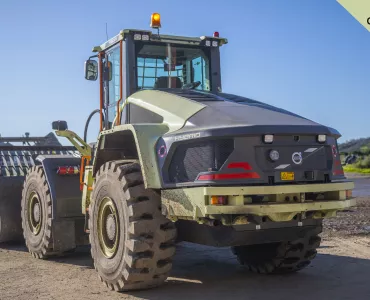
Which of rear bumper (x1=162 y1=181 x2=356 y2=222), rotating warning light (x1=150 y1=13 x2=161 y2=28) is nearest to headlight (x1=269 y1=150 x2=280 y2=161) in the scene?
rear bumper (x1=162 y1=181 x2=356 y2=222)

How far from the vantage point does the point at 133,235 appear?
5.94 m

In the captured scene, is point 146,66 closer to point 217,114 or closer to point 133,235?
point 217,114

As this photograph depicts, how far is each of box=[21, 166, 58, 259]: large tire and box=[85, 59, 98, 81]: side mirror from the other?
1.72 meters

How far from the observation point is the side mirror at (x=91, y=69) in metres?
7.88

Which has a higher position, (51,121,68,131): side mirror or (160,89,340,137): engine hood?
(51,121,68,131): side mirror

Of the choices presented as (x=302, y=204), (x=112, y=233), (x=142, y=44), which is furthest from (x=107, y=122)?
(x=302, y=204)

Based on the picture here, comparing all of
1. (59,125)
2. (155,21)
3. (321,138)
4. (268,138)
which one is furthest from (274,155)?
(59,125)

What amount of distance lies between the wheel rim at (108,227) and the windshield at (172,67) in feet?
5.38

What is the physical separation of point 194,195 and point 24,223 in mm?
4435

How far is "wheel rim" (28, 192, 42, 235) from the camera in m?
8.75

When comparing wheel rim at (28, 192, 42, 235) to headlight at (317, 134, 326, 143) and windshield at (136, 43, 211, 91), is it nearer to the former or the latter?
windshield at (136, 43, 211, 91)

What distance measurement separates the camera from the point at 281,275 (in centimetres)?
714

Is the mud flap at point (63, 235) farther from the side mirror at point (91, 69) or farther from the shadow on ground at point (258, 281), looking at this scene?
the side mirror at point (91, 69)

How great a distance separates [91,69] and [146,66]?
2.69 ft
